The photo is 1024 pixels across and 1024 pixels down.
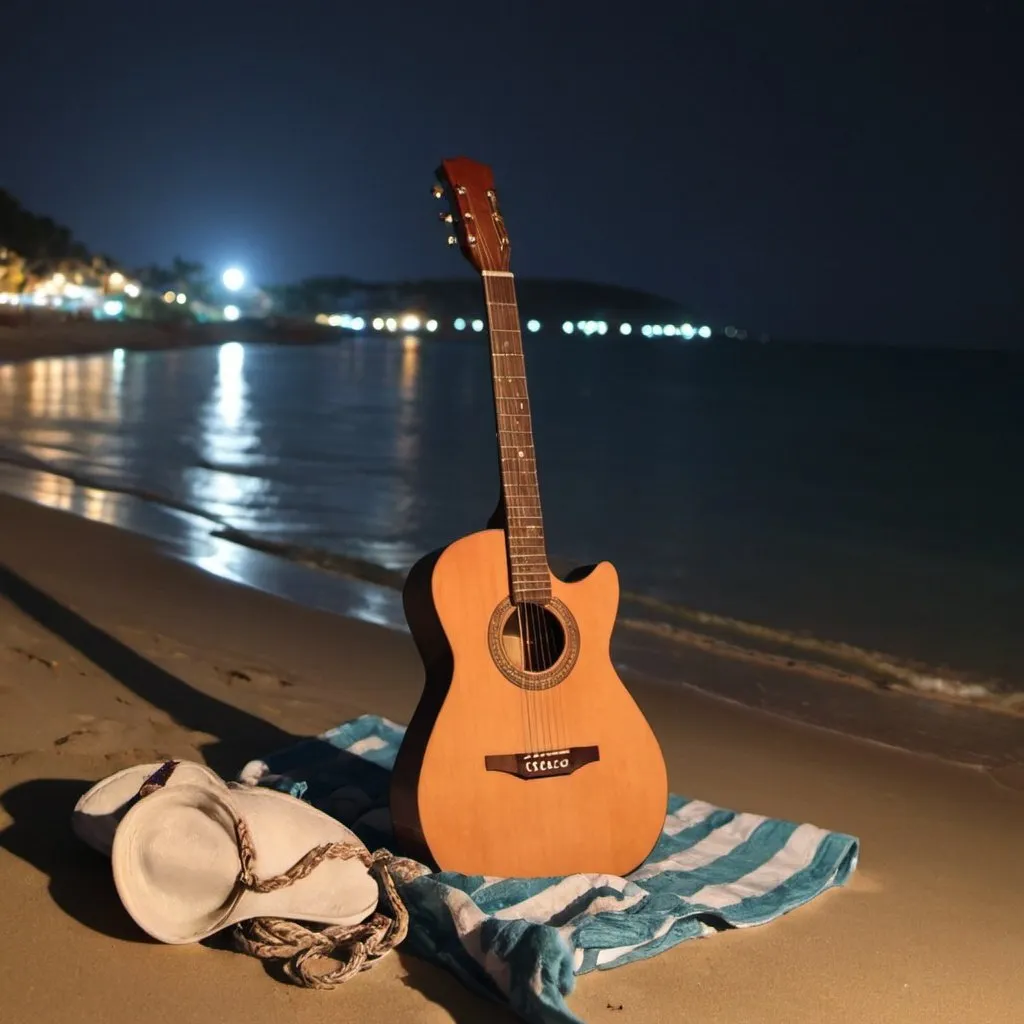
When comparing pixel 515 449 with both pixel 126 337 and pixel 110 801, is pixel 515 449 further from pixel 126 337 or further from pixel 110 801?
pixel 126 337

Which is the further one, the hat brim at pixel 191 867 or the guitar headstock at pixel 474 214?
the guitar headstock at pixel 474 214

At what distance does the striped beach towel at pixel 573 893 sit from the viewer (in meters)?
2.74

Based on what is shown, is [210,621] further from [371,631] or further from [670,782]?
[670,782]

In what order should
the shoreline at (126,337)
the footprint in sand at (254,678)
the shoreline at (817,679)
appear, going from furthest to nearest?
the shoreline at (126,337)
the shoreline at (817,679)
the footprint in sand at (254,678)

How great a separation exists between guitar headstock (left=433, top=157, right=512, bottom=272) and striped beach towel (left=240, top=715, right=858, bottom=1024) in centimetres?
172

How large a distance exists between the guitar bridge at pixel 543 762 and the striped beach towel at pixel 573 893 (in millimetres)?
289

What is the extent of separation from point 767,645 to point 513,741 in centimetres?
468

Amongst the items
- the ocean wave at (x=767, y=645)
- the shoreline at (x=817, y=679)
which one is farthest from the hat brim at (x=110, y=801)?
the ocean wave at (x=767, y=645)

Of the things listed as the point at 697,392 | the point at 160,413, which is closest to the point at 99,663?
the point at 160,413

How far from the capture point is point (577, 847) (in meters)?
3.37

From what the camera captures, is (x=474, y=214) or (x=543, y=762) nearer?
(x=543, y=762)

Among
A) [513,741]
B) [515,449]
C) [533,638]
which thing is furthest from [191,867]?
[515,449]

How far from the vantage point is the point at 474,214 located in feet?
12.0

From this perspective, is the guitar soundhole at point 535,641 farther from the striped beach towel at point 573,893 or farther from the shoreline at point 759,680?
the shoreline at point 759,680
